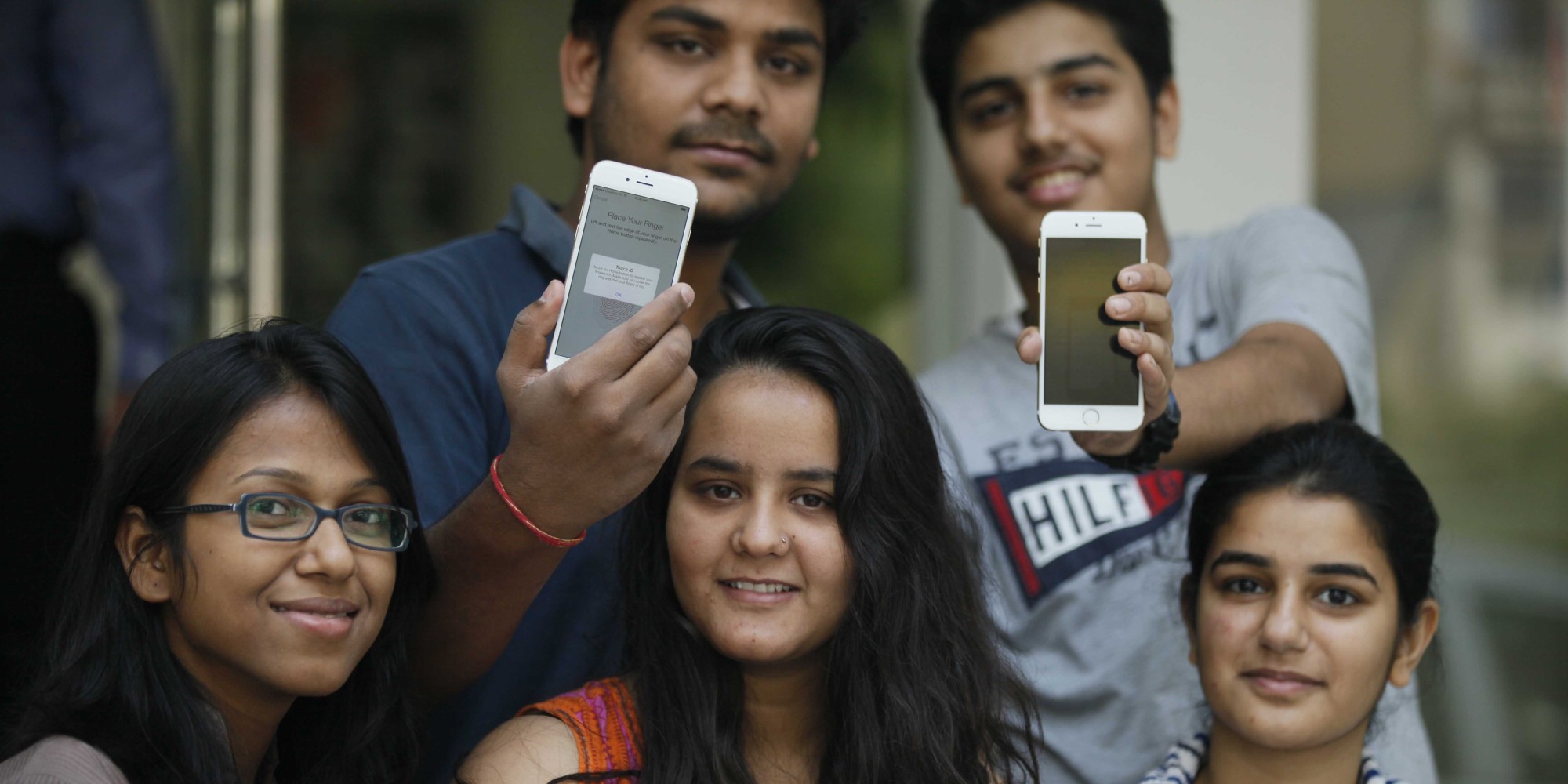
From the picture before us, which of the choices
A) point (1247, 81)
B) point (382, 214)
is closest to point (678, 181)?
point (1247, 81)

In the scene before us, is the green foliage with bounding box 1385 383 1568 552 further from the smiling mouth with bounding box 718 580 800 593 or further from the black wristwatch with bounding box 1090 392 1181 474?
the smiling mouth with bounding box 718 580 800 593

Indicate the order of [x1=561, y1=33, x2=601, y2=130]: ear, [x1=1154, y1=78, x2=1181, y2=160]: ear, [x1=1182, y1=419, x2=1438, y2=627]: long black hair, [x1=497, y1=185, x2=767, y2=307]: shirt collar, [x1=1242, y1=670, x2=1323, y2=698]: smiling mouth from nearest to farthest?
[x1=1242, y1=670, x2=1323, y2=698]: smiling mouth < [x1=1182, y1=419, x2=1438, y2=627]: long black hair < [x1=497, y1=185, x2=767, y2=307]: shirt collar < [x1=561, y1=33, x2=601, y2=130]: ear < [x1=1154, y1=78, x2=1181, y2=160]: ear

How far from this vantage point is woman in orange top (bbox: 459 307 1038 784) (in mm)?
2123

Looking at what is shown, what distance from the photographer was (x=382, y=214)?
5.14 meters

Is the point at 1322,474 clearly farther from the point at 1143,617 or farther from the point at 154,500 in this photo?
the point at 154,500

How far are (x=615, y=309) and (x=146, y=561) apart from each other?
0.66m

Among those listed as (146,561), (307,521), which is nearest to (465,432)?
(307,521)

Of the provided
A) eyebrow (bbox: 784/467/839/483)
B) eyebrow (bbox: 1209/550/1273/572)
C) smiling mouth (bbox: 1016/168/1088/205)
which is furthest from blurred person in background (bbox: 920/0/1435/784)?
eyebrow (bbox: 784/467/839/483)

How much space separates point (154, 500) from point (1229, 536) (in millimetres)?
1496

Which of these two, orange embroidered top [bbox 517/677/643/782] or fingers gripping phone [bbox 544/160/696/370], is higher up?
fingers gripping phone [bbox 544/160/696/370]

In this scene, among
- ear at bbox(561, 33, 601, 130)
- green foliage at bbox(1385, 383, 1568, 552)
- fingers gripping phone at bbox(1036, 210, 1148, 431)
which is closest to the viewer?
fingers gripping phone at bbox(1036, 210, 1148, 431)

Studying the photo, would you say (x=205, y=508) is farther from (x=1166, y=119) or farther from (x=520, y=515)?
(x=1166, y=119)

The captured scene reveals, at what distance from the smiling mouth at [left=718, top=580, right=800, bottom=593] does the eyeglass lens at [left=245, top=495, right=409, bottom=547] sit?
0.43 m

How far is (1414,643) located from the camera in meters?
2.40
